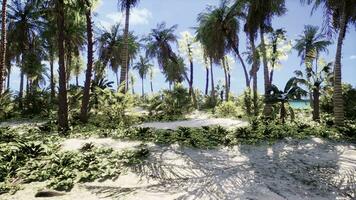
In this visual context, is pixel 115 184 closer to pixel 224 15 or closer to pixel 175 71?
pixel 224 15

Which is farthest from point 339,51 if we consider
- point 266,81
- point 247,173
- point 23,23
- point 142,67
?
point 142,67

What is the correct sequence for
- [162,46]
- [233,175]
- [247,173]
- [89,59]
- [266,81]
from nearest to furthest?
[233,175] → [247,173] → [89,59] → [266,81] → [162,46]

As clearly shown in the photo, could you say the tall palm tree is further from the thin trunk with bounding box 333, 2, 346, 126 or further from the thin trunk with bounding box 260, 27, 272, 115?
the thin trunk with bounding box 333, 2, 346, 126

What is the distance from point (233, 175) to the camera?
945 cm

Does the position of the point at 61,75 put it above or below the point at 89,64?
below

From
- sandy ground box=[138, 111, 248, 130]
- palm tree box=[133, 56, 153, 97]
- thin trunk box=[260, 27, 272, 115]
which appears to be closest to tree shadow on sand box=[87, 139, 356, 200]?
sandy ground box=[138, 111, 248, 130]

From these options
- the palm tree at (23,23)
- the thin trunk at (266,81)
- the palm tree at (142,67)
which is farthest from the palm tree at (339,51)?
the palm tree at (142,67)

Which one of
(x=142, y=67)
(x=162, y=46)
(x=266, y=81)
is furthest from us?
(x=142, y=67)

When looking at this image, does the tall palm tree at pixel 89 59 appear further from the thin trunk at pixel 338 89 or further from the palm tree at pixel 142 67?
the palm tree at pixel 142 67

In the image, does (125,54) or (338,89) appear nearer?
(338,89)

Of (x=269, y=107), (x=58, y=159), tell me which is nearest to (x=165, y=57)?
(x=269, y=107)

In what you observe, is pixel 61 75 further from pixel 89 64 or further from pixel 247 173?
pixel 247 173

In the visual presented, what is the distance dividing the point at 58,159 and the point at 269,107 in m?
13.5

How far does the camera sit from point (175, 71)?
44.4 m
